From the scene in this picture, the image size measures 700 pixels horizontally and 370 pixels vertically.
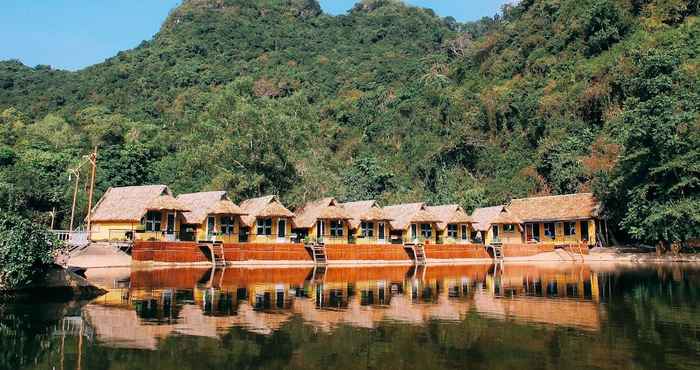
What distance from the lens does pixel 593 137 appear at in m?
54.7

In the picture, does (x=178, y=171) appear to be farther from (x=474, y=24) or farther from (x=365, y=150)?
(x=474, y=24)

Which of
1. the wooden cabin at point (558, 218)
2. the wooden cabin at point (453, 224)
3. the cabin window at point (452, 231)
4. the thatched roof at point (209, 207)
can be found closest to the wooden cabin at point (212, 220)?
the thatched roof at point (209, 207)

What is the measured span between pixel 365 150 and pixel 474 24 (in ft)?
222

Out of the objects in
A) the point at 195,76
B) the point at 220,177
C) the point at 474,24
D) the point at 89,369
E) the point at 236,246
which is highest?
the point at 474,24

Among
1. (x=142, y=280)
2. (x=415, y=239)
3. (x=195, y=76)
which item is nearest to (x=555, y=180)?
(x=415, y=239)

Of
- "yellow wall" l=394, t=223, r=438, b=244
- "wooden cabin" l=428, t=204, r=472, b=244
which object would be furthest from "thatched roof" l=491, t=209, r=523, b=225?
"yellow wall" l=394, t=223, r=438, b=244

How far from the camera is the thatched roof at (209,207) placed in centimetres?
3741

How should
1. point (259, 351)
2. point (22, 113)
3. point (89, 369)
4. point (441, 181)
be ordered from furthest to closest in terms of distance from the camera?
point (22, 113), point (441, 181), point (259, 351), point (89, 369)

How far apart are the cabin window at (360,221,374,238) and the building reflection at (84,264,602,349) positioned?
51.8ft

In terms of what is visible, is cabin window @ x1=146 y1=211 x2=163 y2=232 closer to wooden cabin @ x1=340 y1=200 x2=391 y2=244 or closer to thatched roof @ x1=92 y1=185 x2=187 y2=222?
thatched roof @ x1=92 y1=185 x2=187 y2=222

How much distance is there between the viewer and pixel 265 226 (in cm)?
3981

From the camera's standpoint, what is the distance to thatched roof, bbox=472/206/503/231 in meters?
48.5

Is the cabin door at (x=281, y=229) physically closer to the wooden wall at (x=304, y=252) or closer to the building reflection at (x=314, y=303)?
the wooden wall at (x=304, y=252)

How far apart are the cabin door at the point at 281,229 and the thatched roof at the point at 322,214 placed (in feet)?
4.23
